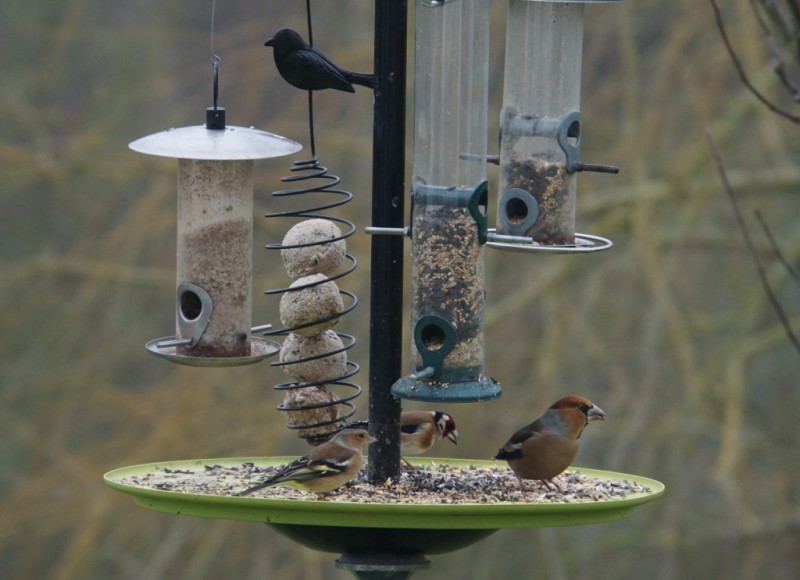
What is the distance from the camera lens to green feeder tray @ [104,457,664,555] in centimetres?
347

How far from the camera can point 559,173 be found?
4875mm

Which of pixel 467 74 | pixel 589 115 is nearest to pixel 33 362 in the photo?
pixel 589 115

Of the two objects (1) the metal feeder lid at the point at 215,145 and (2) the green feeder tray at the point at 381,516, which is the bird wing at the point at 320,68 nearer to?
(1) the metal feeder lid at the point at 215,145

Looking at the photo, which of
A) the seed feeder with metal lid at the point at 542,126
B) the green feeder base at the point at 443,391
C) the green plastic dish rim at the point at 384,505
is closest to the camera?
the green plastic dish rim at the point at 384,505

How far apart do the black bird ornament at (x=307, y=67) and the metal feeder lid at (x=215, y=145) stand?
7.6 inches

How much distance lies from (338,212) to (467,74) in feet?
12.6

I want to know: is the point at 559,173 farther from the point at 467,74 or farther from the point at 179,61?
the point at 179,61

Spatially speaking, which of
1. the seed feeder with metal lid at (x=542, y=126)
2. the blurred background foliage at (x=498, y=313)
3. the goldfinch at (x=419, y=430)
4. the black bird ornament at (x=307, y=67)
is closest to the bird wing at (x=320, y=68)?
the black bird ornament at (x=307, y=67)

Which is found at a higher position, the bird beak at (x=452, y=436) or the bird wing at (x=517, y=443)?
the bird wing at (x=517, y=443)

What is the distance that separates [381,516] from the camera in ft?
11.6

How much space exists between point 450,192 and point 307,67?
555mm

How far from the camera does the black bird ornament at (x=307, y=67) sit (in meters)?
4.15

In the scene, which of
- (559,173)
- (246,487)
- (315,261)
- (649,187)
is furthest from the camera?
(649,187)

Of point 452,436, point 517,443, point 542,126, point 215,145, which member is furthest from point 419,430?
point 542,126
